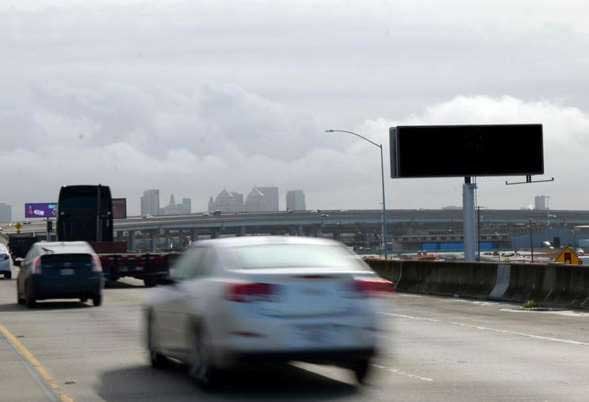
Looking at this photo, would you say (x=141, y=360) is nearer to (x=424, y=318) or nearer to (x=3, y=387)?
(x=3, y=387)

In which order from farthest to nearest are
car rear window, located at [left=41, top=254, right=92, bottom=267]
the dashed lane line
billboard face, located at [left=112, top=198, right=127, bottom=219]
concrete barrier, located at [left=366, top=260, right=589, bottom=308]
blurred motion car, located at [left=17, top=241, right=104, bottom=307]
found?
billboard face, located at [left=112, top=198, right=127, bottom=219] → car rear window, located at [left=41, top=254, right=92, bottom=267] → blurred motion car, located at [left=17, top=241, right=104, bottom=307] → concrete barrier, located at [left=366, top=260, right=589, bottom=308] → the dashed lane line

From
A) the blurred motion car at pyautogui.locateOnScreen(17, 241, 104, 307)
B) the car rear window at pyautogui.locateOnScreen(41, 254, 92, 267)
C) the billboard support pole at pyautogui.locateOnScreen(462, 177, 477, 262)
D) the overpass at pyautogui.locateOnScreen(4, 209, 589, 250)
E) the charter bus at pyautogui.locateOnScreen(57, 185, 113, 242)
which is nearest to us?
the blurred motion car at pyautogui.locateOnScreen(17, 241, 104, 307)

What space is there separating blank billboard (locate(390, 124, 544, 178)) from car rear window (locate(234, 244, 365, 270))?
32.1 m

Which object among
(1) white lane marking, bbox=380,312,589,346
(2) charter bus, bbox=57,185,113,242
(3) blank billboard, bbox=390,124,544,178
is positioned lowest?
(1) white lane marking, bbox=380,312,589,346

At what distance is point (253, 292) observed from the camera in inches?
464

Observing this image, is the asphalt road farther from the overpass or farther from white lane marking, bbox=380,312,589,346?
the overpass

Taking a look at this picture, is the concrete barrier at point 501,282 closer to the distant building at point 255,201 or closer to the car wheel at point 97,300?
the car wheel at point 97,300

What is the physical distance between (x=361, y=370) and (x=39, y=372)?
4.14m

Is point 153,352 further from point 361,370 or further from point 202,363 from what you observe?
point 361,370

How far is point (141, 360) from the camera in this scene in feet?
51.1

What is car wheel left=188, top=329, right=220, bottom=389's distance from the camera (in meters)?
12.1

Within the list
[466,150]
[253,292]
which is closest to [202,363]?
[253,292]

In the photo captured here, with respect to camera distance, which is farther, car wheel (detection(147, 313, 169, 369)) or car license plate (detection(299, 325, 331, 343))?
car wheel (detection(147, 313, 169, 369))

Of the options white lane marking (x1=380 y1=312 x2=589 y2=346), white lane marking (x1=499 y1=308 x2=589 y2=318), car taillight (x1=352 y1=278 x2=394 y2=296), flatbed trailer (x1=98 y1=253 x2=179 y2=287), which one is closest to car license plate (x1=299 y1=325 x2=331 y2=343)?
car taillight (x1=352 y1=278 x2=394 y2=296)
